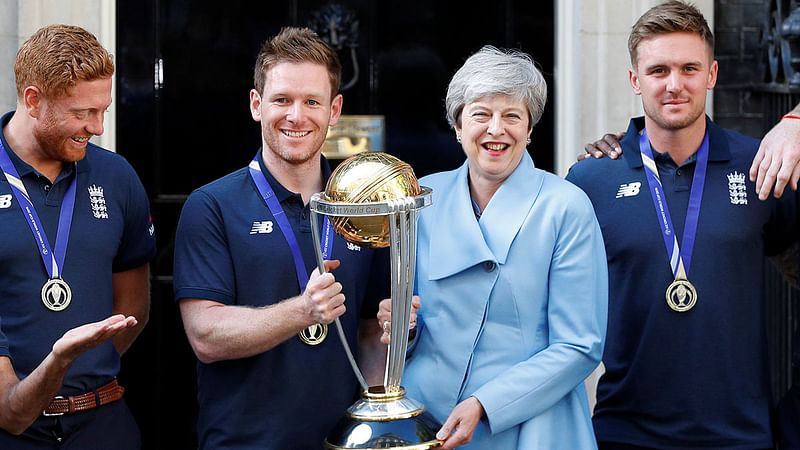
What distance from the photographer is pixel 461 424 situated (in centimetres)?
273

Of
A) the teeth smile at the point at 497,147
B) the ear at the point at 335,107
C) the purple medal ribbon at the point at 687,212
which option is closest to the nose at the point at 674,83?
the purple medal ribbon at the point at 687,212

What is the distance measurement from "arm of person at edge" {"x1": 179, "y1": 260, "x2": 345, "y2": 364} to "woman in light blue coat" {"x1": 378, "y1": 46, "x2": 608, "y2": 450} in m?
0.24

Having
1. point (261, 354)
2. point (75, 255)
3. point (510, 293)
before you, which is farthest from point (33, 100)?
point (510, 293)

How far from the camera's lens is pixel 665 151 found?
338 cm

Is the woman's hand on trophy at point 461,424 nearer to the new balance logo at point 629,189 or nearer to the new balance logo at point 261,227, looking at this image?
the new balance logo at point 261,227

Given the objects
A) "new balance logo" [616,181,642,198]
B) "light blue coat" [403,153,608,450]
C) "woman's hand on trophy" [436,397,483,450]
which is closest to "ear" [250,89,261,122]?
"light blue coat" [403,153,608,450]

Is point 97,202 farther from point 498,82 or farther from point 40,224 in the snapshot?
point 498,82

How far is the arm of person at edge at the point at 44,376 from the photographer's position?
2697 mm

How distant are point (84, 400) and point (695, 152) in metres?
1.97

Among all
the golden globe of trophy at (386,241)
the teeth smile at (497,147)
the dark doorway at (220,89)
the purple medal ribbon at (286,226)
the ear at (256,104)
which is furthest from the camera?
the dark doorway at (220,89)

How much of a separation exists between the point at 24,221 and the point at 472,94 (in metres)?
1.30

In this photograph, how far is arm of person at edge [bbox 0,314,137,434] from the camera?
2.70m

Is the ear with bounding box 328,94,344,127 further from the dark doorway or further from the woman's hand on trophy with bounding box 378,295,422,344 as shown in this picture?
the dark doorway

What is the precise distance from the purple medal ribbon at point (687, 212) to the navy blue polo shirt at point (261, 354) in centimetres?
95
